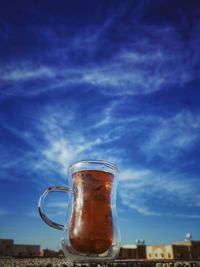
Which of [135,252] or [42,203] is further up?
[42,203]

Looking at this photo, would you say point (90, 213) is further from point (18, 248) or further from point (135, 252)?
point (18, 248)

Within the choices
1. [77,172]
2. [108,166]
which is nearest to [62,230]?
[77,172]

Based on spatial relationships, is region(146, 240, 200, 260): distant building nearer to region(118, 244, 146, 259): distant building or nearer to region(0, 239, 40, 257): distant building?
region(118, 244, 146, 259): distant building

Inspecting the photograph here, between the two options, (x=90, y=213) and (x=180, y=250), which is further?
(x=180, y=250)

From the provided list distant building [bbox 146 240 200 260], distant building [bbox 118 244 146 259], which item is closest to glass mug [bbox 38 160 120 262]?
distant building [bbox 118 244 146 259]

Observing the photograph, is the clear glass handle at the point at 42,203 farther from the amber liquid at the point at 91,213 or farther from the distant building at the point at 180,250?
the distant building at the point at 180,250

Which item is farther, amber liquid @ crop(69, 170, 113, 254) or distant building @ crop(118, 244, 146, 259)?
distant building @ crop(118, 244, 146, 259)

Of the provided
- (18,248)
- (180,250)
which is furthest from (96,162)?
(18,248)

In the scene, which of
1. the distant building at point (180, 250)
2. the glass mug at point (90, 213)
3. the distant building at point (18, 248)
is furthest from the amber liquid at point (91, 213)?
the distant building at point (18, 248)

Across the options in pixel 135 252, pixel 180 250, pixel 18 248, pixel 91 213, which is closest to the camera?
pixel 91 213

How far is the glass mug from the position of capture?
156cm

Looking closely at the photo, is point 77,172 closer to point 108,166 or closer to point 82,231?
point 108,166

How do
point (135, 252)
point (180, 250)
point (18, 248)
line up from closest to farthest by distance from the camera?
point (135, 252), point (180, 250), point (18, 248)

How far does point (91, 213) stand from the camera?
1650 mm
